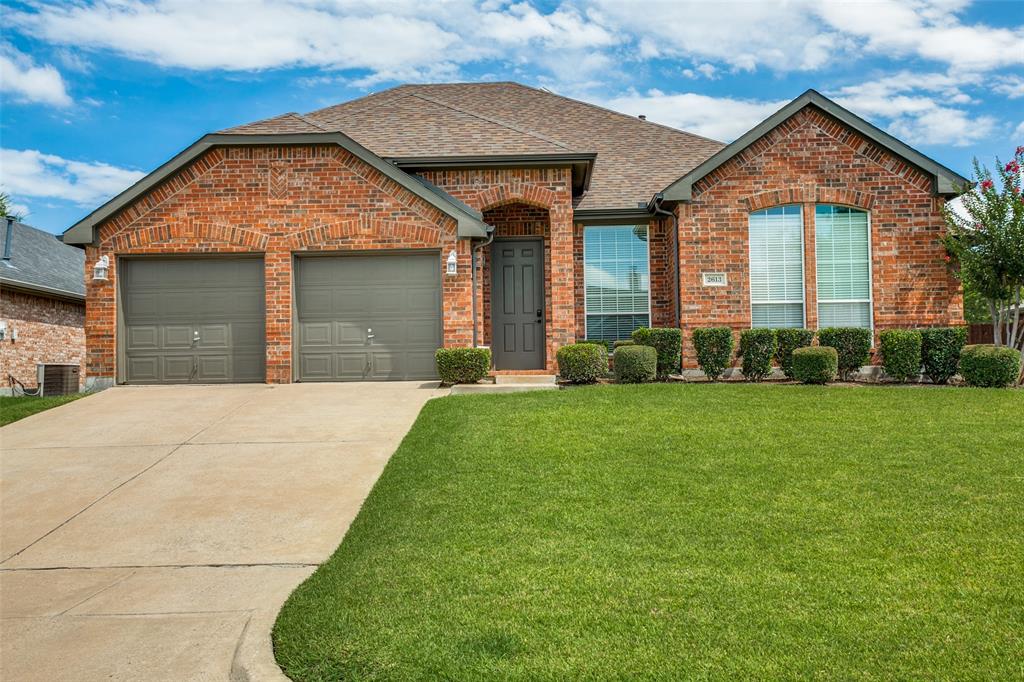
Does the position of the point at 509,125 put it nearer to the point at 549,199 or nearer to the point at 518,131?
the point at 518,131

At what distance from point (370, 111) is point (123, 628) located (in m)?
15.0

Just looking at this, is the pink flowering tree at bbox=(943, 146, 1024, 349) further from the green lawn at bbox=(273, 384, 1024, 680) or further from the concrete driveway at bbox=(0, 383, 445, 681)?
the concrete driveway at bbox=(0, 383, 445, 681)

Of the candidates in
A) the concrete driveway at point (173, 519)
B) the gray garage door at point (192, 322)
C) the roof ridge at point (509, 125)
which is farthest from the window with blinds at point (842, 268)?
the gray garage door at point (192, 322)

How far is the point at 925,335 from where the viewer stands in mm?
13062

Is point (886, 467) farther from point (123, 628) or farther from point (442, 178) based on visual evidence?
point (442, 178)

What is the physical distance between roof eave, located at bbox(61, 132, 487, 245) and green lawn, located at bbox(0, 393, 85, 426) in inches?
116

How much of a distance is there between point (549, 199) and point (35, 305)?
47.4ft

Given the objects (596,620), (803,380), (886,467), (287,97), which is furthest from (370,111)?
(596,620)

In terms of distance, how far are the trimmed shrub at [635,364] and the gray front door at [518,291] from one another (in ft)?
10.8

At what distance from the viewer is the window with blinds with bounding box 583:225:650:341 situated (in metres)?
15.8

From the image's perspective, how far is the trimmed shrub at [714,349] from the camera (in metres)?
13.4

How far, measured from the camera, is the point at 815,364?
12.4m

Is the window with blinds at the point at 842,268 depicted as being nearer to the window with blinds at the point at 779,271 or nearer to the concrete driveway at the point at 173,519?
the window with blinds at the point at 779,271

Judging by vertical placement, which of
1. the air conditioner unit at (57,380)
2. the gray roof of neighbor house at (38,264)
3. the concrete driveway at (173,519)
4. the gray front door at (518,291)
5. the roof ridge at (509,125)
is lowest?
the concrete driveway at (173,519)
